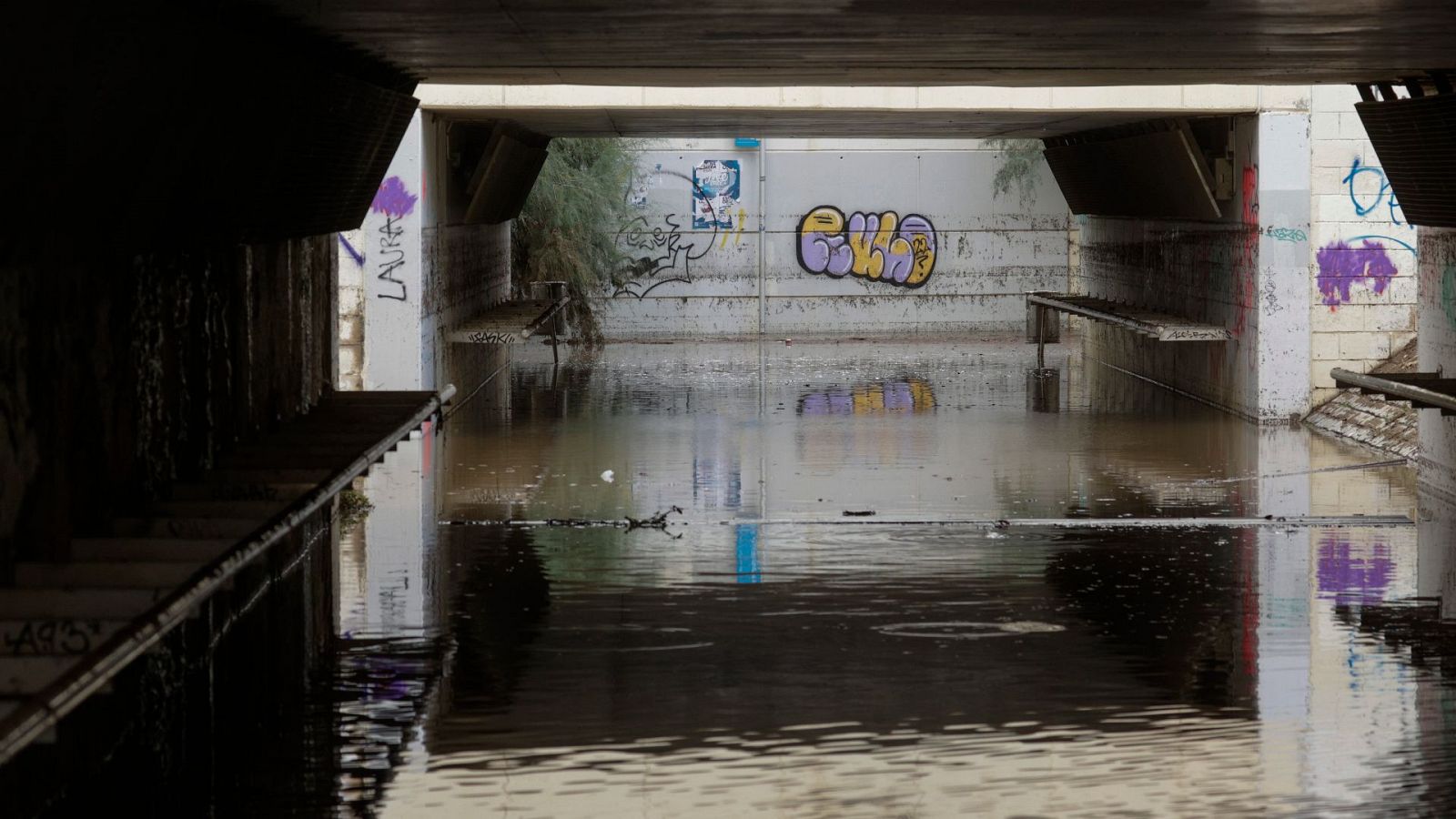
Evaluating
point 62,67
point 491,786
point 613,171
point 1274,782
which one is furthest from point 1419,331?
point 613,171

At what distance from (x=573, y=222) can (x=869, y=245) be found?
5.87m

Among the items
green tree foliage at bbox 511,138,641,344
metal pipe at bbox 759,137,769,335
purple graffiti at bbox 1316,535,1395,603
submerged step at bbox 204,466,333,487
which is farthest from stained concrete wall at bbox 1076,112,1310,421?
submerged step at bbox 204,466,333,487

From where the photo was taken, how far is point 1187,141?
58.5 ft

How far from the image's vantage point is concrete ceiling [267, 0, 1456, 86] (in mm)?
8383

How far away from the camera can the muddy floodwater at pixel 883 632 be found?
6.37m

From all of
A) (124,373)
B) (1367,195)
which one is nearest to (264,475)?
(124,373)

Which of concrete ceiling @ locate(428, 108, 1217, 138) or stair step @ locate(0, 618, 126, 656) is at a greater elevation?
concrete ceiling @ locate(428, 108, 1217, 138)

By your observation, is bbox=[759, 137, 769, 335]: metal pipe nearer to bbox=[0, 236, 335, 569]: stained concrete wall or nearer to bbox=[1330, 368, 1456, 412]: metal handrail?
bbox=[1330, 368, 1456, 412]: metal handrail

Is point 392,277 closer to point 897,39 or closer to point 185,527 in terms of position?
point 897,39

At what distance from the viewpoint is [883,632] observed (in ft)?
28.5

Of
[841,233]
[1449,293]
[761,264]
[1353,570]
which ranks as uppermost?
[841,233]

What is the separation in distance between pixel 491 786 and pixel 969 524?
5826mm

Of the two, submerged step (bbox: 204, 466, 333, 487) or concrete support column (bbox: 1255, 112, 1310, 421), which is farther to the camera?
concrete support column (bbox: 1255, 112, 1310, 421)

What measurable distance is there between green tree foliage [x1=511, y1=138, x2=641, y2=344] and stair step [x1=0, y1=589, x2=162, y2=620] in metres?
19.6
